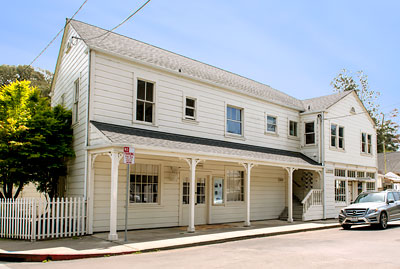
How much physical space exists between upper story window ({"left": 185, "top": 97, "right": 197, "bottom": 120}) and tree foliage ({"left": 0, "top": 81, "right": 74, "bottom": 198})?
4815 mm

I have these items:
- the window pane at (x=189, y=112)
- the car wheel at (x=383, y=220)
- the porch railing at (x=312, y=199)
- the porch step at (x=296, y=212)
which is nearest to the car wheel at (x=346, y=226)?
the car wheel at (x=383, y=220)

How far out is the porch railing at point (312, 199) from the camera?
61.5 feet

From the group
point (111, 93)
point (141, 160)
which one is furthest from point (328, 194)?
point (111, 93)

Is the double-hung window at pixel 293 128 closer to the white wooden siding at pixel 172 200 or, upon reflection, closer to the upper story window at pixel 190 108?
the white wooden siding at pixel 172 200

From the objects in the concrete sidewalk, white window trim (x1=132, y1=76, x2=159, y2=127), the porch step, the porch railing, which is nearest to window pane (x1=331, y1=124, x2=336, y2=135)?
the porch railing

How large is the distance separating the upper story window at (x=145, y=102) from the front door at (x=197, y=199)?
284 centimetres

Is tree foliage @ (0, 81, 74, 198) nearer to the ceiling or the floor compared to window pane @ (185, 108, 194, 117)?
nearer to the floor

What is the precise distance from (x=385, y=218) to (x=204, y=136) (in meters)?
8.42

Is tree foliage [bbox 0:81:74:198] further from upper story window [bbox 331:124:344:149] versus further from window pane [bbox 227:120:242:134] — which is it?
upper story window [bbox 331:124:344:149]

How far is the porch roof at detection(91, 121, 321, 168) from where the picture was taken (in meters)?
12.2

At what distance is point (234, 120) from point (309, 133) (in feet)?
18.3

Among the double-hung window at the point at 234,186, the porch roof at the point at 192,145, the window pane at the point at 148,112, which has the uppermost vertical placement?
the window pane at the point at 148,112

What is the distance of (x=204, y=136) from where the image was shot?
1641 cm

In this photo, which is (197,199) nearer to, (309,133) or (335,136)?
(309,133)
